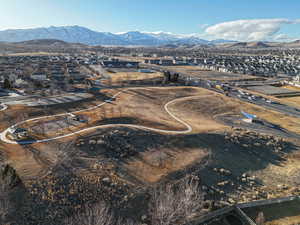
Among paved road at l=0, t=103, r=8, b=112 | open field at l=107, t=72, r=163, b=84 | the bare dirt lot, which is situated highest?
open field at l=107, t=72, r=163, b=84

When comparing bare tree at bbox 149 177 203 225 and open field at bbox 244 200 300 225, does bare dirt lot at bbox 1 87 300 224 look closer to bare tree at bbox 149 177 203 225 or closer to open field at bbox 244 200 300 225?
open field at bbox 244 200 300 225

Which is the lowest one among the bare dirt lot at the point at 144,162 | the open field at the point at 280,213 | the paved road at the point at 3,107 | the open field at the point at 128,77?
the open field at the point at 280,213

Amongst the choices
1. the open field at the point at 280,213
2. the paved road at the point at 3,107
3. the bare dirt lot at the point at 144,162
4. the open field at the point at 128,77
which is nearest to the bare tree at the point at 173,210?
the bare dirt lot at the point at 144,162

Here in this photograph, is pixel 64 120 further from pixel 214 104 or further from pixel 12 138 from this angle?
pixel 214 104

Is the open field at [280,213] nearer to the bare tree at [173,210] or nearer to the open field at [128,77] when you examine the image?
the bare tree at [173,210]

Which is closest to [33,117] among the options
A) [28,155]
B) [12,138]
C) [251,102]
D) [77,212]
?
[12,138]

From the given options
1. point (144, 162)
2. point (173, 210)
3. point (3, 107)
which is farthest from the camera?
point (3, 107)

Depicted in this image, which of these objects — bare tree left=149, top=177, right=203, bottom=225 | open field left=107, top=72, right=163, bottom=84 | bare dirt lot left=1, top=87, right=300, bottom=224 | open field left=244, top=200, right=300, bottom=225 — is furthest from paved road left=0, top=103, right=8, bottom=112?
open field left=244, top=200, right=300, bottom=225

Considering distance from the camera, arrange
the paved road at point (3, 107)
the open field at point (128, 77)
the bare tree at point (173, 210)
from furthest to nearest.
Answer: the open field at point (128, 77), the paved road at point (3, 107), the bare tree at point (173, 210)

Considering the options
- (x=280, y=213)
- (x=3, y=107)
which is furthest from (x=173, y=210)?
(x=3, y=107)

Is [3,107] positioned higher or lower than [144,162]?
higher

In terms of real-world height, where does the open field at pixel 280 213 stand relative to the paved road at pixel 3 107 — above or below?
below

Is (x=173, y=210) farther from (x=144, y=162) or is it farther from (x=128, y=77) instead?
(x=128, y=77)
